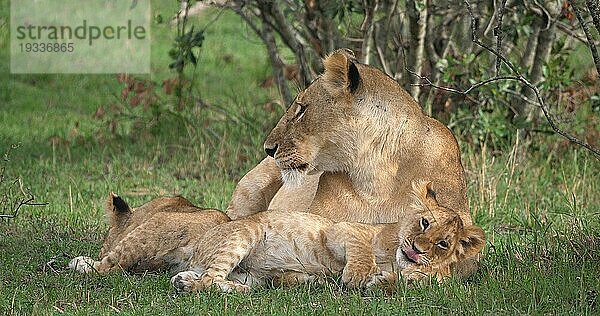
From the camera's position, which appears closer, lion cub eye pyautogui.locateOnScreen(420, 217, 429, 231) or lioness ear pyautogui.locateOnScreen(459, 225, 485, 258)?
lion cub eye pyautogui.locateOnScreen(420, 217, 429, 231)

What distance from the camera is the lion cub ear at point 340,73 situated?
5.59 meters

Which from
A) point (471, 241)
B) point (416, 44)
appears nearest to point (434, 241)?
point (471, 241)

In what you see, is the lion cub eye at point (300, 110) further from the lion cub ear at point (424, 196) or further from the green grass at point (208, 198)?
the green grass at point (208, 198)

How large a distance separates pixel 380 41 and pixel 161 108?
6.78 ft

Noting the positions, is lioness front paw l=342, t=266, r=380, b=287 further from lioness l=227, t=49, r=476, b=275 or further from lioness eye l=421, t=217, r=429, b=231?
lioness l=227, t=49, r=476, b=275

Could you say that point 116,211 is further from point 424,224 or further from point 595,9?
point 595,9

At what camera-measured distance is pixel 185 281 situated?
514cm

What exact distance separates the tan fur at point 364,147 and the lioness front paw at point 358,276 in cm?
45

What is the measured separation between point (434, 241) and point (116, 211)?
182 cm

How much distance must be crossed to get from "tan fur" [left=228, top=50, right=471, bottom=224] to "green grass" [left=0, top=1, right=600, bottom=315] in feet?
1.68

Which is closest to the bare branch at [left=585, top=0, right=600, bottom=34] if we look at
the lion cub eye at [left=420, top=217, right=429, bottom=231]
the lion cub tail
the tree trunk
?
the lion cub eye at [left=420, top=217, right=429, bottom=231]

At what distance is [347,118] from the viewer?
224 inches

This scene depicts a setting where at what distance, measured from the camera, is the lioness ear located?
5255mm

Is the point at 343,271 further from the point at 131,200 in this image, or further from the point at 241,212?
the point at 131,200
